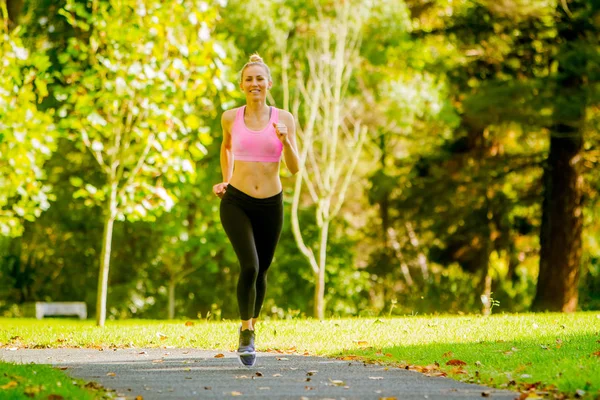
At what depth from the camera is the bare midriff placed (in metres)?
7.27

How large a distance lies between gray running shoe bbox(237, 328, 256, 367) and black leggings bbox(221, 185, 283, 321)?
0.41ft

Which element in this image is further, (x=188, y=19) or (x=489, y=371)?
(x=188, y=19)

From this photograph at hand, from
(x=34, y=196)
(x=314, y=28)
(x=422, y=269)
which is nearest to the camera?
(x=34, y=196)

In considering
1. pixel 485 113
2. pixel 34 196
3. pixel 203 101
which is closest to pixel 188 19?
pixel 203 101

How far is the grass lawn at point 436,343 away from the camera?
6.50 meters

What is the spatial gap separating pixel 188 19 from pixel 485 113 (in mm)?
6886

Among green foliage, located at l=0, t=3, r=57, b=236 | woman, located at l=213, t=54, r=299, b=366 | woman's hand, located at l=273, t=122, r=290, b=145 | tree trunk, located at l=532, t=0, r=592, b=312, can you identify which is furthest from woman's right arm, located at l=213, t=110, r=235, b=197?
tree trunk, located at l=532, t=0, r=592, b=312

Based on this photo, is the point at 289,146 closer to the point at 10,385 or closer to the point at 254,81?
the point at 254,81

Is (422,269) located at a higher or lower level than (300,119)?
lower

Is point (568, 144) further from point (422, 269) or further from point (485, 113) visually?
point (422, 269)

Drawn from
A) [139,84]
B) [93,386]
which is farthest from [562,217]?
[93,386]

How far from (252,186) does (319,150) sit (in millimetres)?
15191

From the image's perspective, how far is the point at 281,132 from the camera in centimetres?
703

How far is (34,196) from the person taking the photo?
1686cm
